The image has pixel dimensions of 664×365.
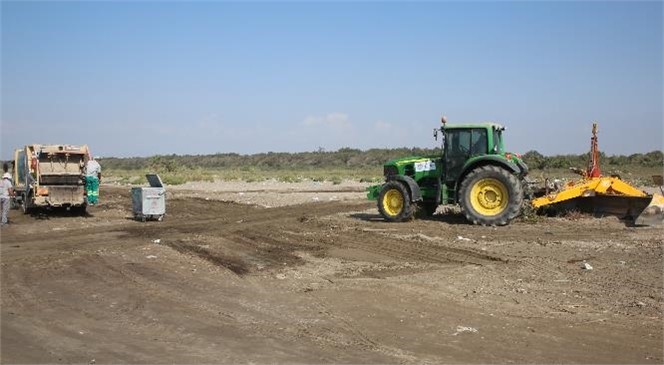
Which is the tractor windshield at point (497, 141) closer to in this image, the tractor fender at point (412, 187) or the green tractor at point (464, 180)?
the green tractor at point (464, 180)

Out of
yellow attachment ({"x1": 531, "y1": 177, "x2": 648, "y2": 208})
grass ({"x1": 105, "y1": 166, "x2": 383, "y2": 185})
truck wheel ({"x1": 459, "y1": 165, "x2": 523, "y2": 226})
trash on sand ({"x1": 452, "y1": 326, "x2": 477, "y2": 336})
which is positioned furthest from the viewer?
grass ({"x1": 105, "y1": 166, "x2": 383, "y2": 185})

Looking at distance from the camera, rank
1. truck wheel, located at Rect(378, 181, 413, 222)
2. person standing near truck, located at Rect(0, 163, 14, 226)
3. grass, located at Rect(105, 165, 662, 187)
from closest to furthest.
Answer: truck wheel, located at Rect(378, 181, 413, 222), person standing near truck, located at Rect(0, 163, 14, 226), grass, located at Rect(105, 165, 662, 187)

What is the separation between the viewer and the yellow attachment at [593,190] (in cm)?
1540

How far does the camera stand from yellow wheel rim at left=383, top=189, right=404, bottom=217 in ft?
53.4

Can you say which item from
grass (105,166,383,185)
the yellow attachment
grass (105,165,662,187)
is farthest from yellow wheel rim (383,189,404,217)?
grass (105,166,383,185)

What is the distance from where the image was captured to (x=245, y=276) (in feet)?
31.3

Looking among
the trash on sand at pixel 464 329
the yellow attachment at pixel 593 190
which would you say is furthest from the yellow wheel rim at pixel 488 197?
the trash on sand at pixel 464 329

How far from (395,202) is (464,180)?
1.92 m

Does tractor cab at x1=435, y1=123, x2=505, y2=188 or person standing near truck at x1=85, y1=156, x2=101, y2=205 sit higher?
tractor cab at x1=435, y1=123, x2=505, y2=188

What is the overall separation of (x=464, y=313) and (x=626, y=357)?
1862mm

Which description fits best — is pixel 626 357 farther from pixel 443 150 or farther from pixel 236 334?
pixel 443 150

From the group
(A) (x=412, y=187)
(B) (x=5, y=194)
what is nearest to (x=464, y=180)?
(A) (x=412, y=187)

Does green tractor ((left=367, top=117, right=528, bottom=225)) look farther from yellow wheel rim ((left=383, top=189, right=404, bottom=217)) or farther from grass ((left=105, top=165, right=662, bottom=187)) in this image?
grass ((left=105, top=165, right=662, bottom=187))

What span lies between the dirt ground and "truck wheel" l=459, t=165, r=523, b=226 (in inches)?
23.9
